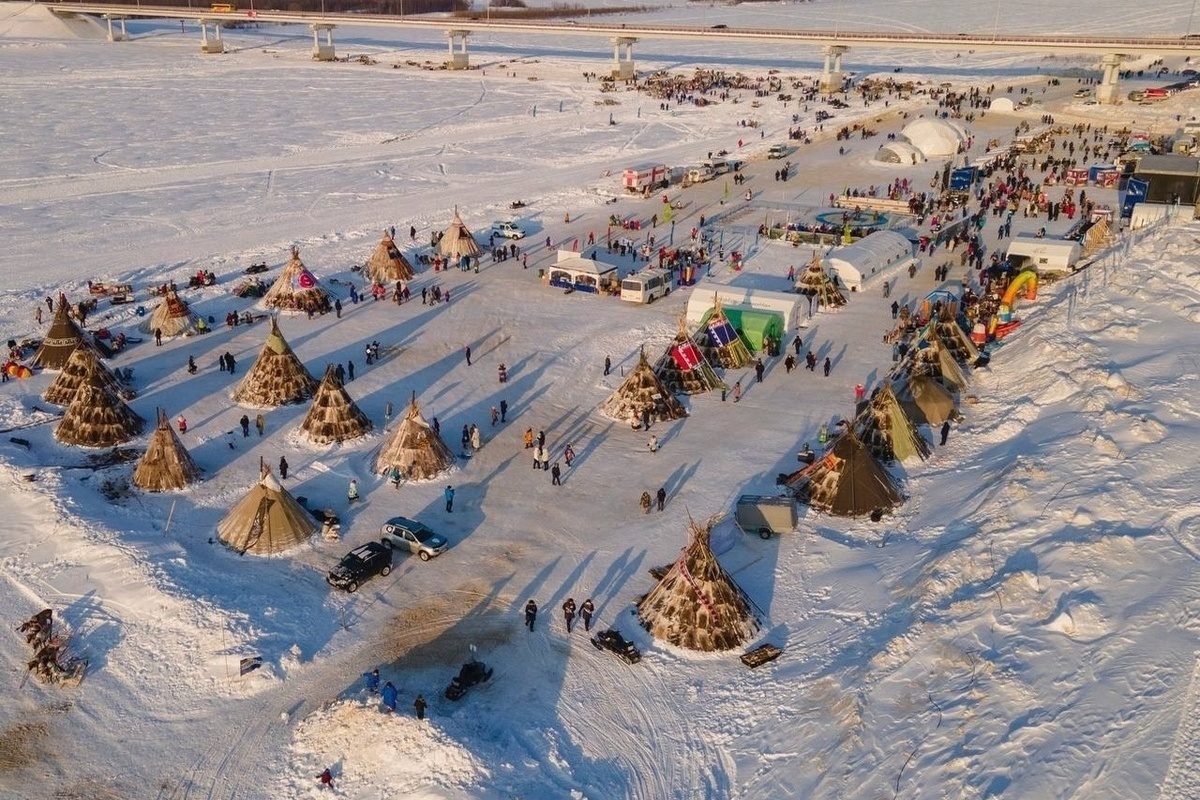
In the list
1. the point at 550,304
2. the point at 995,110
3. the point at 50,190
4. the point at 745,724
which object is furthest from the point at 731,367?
the point at 995,110

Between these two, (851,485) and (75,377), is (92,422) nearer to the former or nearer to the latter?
(75,377)

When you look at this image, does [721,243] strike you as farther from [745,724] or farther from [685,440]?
[745,724]

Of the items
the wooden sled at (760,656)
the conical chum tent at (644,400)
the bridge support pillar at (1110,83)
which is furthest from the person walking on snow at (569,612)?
the bridge support pillar at (1110,83)

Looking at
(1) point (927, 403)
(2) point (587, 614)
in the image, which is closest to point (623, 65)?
(1) point (927, 403)

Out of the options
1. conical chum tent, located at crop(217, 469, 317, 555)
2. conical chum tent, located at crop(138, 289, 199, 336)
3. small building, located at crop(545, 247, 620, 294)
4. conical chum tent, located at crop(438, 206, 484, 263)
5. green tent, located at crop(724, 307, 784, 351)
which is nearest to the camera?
conical chum tent, located at crop(217, 469, 317, 555)

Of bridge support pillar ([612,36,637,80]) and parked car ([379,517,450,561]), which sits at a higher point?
bridge support pillar ([612,36,637,80])

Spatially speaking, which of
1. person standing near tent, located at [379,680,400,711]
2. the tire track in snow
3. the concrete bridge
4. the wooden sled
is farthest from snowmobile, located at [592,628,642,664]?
the concrete bridge

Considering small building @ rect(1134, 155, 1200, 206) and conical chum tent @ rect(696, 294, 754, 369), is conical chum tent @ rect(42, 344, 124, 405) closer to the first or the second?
conical chum tent @ rect(696, 294, 754, 369)
